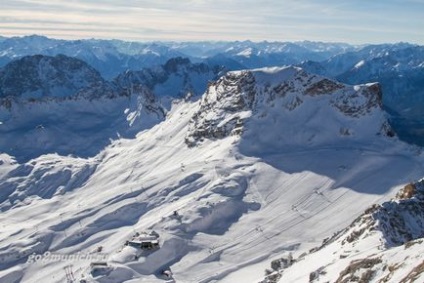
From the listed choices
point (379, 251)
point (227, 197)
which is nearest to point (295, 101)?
point (227, 197)

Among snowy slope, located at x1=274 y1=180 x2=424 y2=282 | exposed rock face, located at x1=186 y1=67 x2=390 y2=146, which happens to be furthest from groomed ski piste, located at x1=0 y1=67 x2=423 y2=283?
snowy slope, located at x1=274 y1=180 x2=424 y2=282

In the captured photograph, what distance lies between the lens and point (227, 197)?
148 metres

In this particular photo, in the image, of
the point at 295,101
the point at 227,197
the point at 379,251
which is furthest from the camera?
the point at 295,101

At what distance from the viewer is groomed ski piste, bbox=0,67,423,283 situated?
12175 centimetres

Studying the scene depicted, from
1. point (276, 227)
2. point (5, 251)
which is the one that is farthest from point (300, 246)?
point (5, 251)

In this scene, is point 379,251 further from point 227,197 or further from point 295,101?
point 295,101

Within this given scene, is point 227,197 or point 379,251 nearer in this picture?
point 379,251

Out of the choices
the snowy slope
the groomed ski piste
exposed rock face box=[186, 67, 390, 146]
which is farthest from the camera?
exposed rock face box=[186, 67, 390, 146]

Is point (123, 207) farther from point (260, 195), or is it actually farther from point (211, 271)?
point (211, 271)

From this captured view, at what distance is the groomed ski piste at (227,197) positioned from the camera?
121750 mm

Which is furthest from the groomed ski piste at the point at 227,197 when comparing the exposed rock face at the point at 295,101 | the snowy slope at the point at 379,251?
the snowy slope at the point at 379,251

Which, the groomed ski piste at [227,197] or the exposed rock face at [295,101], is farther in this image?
the exposed rock face at [295,101]

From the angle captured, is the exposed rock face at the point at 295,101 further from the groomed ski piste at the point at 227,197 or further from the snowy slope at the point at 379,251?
the snowy slope at the point at 379,251

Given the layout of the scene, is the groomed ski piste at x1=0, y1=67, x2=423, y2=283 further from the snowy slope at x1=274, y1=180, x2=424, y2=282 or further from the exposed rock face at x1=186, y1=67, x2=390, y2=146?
the snowy slope at x1=274, y1=180, x2=424, y2=282
